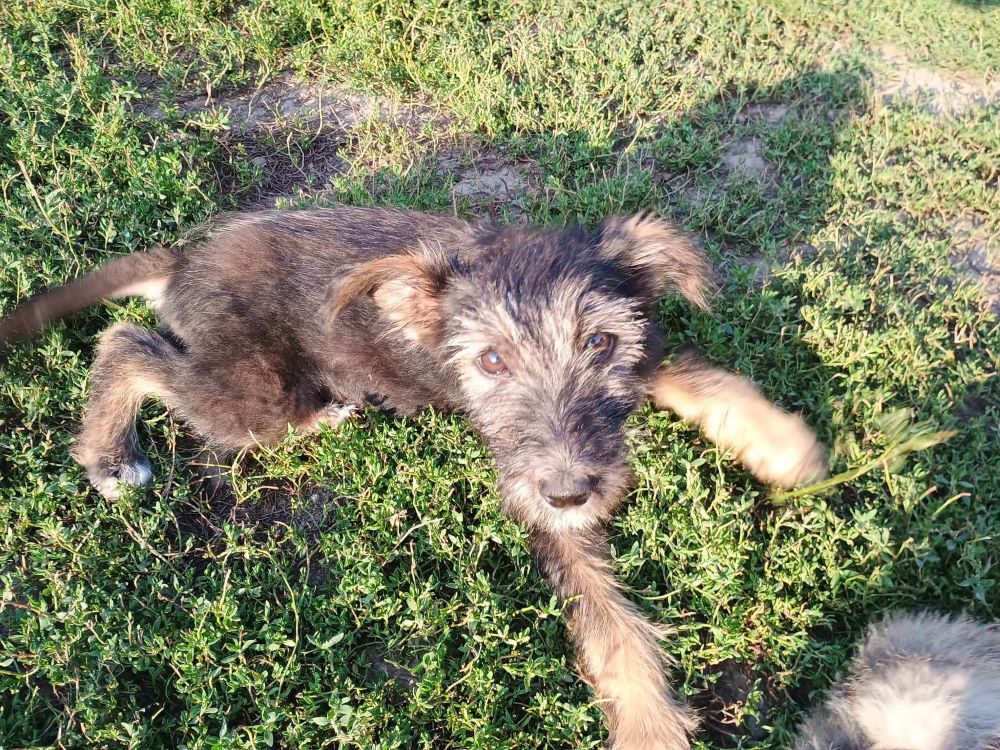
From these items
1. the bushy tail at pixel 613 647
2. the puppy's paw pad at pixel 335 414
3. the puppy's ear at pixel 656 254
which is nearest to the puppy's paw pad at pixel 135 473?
the puppy's paw pad at pixel 335 414

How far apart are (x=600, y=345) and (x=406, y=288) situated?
1.00 metres

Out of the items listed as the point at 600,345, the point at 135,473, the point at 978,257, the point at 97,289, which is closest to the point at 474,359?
the point at 600,345

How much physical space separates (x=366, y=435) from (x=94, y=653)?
5.25 feet

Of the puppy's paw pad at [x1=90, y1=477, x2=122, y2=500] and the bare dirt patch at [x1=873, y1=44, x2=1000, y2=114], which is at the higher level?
the bare dirt patch at [x1=873, y1=44, x2=1000, y2=114]

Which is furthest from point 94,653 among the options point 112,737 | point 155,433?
point 155,433

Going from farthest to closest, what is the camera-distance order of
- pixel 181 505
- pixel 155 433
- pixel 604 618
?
pixel 155 433
pixel 181 505
pixel 604 618

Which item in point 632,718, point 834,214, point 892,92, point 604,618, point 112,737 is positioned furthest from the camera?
point 892,92

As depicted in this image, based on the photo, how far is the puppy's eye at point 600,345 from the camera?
3.29m

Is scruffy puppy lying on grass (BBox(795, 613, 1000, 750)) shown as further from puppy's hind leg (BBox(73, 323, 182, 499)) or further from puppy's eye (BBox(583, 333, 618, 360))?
puppy's hind leg (BBox(73, 323, 182, 499))

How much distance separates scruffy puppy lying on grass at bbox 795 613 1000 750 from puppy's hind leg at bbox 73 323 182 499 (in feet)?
11.5

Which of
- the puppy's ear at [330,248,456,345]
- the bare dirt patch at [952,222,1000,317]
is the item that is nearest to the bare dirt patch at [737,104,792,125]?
the bare dirt patch at [952,222,1000,317]

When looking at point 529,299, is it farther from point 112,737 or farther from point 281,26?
point 281,26

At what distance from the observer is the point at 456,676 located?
3.05 m

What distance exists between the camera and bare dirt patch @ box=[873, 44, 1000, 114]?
570 centimetres
